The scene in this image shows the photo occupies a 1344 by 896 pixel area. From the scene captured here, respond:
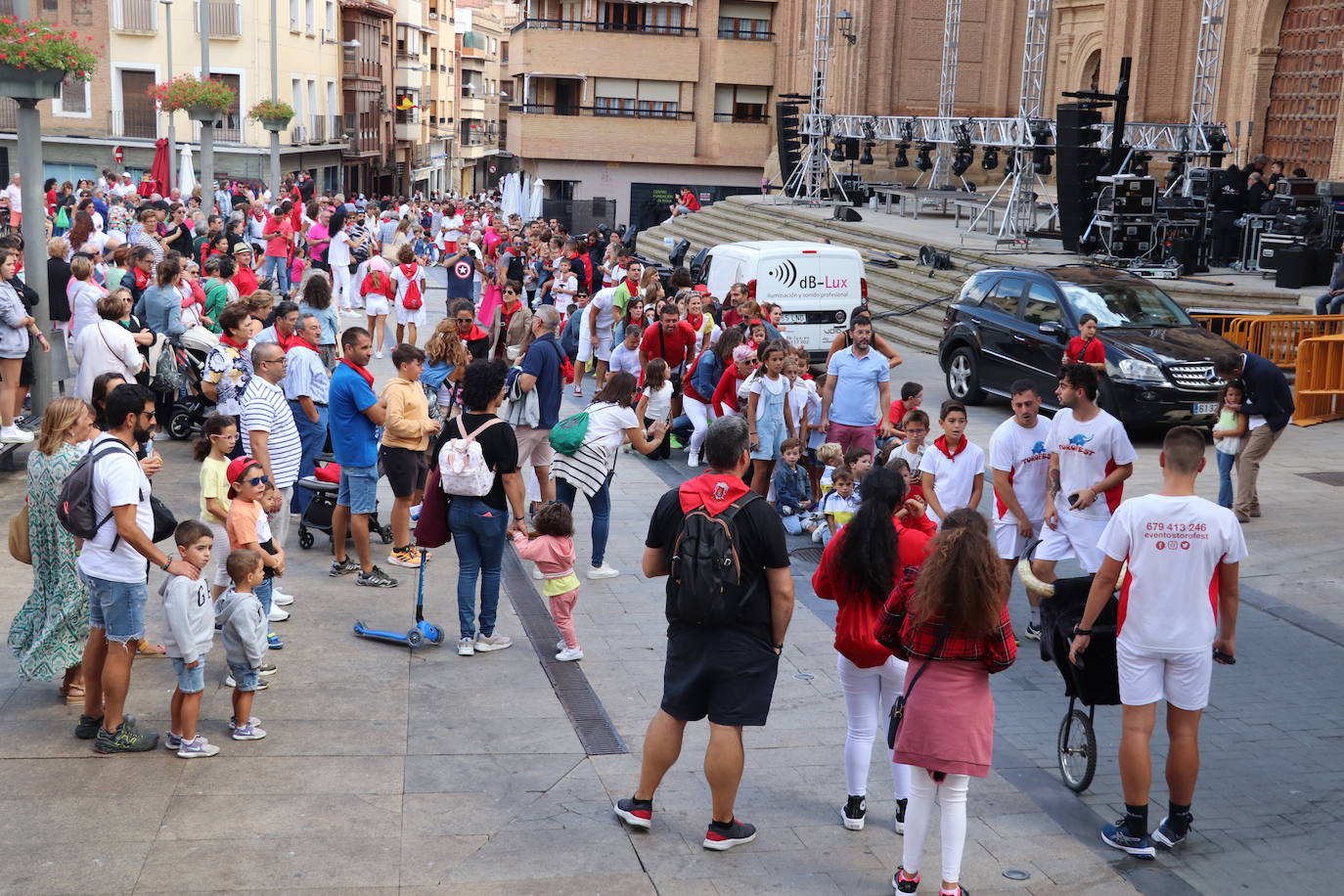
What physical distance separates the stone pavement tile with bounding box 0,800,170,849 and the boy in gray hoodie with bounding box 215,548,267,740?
729 millimetres

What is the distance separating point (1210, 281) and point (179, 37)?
41.0m

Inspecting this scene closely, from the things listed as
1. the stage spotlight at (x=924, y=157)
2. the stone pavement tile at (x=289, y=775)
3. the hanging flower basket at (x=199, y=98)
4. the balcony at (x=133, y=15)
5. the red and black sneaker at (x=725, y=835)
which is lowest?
the stone pavement tile at (x=289, y=775)

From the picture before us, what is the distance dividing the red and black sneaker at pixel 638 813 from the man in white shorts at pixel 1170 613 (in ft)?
6.57

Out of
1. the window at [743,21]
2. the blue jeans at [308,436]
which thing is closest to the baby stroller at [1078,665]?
the blue jeans at [308,436]

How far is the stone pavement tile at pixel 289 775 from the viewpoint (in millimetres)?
6379

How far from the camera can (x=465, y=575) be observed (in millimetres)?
8219

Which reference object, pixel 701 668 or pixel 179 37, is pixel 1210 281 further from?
pixel 179 37

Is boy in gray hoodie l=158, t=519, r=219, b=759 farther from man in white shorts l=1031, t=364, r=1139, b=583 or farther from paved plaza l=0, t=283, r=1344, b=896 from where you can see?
man in white shorts l=1031, t=364, r=1139, b=583

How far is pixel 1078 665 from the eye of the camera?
628 centimetres

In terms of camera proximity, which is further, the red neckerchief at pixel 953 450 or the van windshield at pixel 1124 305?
the van windshield at pixel 1124 305

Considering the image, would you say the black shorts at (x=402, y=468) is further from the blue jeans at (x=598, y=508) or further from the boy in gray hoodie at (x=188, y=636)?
the boy in gray hoodie at (x=188, y=636)

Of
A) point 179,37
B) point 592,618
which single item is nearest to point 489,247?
point 592,618

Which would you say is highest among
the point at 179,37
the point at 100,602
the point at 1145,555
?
A: the point at 179,37

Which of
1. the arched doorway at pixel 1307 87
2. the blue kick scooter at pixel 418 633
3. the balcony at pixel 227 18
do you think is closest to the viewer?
the blue kick scooter at pixel 418 633
